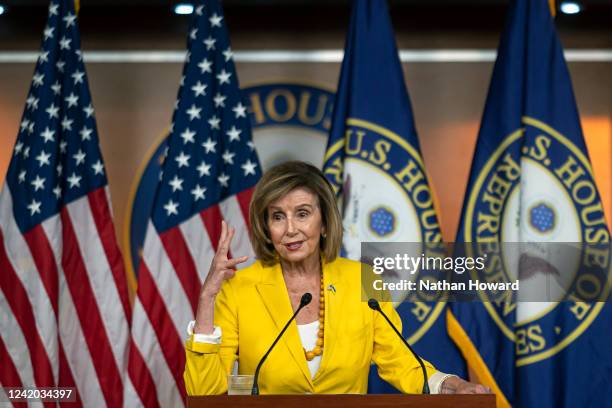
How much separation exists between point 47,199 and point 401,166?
1590 millimetres

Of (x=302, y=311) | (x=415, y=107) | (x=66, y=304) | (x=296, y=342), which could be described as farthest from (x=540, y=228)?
(x=66, y=304)

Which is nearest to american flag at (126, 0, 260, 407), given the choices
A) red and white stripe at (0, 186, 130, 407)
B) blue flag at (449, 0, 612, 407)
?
red and white stripe at (0, 186, 130, 407)

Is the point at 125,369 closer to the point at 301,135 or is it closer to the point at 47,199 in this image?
the point at 47,199

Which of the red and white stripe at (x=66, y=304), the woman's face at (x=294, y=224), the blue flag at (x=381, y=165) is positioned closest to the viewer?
the woman's face at (x=294, y=224)

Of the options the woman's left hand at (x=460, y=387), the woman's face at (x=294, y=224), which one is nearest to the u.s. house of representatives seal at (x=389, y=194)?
the woman's face at (x=294, y=224)

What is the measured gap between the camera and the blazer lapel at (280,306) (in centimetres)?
263

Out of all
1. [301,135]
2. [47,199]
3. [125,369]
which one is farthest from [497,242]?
[47,199]

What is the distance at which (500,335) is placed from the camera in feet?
12.7

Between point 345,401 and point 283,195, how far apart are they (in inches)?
31.7

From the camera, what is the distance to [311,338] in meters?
2.72

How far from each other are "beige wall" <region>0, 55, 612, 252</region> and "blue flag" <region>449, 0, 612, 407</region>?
66 centimetres

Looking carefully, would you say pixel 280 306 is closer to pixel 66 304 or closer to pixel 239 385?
pixel 239 385

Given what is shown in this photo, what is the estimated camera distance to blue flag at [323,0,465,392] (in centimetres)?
392

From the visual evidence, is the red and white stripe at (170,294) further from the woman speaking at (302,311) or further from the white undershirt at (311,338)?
the white undershirt at (311,338)
